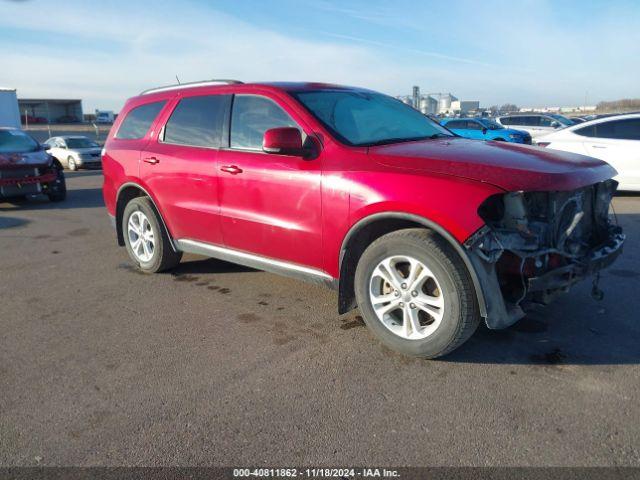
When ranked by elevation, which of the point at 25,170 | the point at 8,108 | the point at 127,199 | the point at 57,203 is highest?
the point at 8,108

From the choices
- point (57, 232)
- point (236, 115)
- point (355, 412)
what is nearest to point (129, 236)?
point (236, 115)

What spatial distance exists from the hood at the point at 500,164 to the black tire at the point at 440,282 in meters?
0.44

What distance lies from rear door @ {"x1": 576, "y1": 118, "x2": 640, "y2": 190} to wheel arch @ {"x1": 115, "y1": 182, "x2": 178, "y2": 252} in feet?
25.6

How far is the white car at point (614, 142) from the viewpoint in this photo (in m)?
9.09

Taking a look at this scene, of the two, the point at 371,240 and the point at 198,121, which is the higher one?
the point at 198,121

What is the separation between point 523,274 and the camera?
3150 mm

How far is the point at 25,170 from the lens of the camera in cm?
1017

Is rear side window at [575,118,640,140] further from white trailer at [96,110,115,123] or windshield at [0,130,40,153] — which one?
white trailer at [96,110,115,123]

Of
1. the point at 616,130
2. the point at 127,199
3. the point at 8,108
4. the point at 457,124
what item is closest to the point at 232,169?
the point at 127,199

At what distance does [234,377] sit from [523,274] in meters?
1.90

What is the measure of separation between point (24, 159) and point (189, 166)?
727 cm

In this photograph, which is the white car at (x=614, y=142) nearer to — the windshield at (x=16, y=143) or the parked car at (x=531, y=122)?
the parked car at (x=531, y=122)

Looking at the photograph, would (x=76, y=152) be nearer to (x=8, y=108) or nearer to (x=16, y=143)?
(x=16, y=143)

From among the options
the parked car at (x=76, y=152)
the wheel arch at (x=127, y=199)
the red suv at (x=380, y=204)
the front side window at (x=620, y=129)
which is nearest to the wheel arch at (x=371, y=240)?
the red suv at (x=380, y=204)
